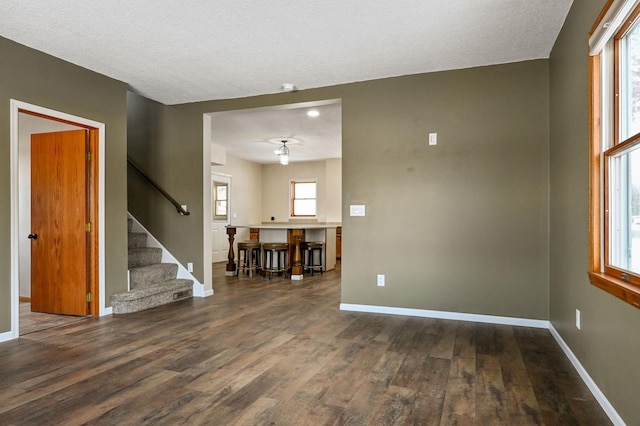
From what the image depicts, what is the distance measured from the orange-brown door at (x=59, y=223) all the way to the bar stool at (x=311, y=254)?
3959 millimetres

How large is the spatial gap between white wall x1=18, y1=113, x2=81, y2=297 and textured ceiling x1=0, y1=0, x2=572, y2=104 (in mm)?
1474

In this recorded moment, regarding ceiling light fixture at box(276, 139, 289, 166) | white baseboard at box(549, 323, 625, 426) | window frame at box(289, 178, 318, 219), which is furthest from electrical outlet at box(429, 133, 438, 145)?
window frame at box(289, 178, 318, 219)

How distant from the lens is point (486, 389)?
7.98 feet

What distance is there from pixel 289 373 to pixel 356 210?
7.44ft

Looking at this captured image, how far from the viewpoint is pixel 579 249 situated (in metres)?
2.68

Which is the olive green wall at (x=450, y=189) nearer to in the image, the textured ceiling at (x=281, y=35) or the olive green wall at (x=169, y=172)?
the textured ceiling at (x=281, y=35)

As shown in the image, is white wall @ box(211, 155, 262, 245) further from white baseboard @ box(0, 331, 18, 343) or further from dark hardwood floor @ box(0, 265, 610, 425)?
white baseboard @ box(0, 331, 18, 343)

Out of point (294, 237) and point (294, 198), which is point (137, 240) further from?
point (294, 198)

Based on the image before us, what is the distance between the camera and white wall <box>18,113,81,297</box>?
4.96 m

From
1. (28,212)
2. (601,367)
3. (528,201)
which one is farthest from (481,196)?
(28,212)

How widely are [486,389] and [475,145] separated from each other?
97.3 inches

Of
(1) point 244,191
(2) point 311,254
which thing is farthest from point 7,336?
(1) point 244,191

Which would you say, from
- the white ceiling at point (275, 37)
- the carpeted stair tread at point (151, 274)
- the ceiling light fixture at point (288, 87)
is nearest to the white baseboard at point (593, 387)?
the white ceiling at point (275, 37)

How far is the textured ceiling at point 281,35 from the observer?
2.89 meters
